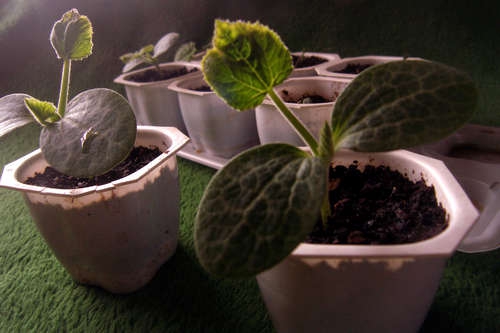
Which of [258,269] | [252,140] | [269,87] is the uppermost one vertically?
[269,87]

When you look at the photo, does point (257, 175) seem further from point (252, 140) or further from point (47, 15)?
point (47, 15)

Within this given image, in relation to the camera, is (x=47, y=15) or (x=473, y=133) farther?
(x=47, y=15)

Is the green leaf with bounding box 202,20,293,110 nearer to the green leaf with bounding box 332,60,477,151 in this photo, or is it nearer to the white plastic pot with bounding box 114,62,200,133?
the green leaf with bounding box 332,60,477,151

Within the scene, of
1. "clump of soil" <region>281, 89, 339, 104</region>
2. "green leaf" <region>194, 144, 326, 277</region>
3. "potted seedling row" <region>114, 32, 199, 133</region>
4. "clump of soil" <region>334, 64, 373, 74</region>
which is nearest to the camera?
"green leaf" <region>194, 144, 326, 277</region>

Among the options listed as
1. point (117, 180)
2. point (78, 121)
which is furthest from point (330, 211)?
point (78, 121)

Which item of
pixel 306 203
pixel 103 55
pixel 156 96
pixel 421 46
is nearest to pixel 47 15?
pixel 103 55

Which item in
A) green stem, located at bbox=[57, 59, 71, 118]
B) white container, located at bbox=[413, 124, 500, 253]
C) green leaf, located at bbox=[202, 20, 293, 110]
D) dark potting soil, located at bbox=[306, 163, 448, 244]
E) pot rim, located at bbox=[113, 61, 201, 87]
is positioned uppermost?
green leaf, located at bbox=[202, 20, 293, 110]

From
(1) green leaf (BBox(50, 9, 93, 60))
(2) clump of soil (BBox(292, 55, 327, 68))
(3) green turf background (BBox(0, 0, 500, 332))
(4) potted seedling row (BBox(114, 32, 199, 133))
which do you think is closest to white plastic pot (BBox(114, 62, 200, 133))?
(4) potted seedling row (BBox(114, 32, 199, 133))
